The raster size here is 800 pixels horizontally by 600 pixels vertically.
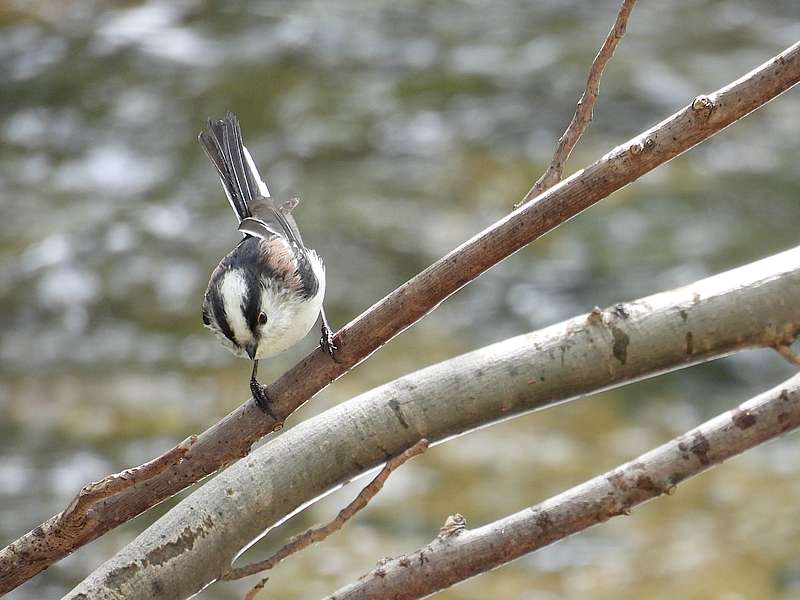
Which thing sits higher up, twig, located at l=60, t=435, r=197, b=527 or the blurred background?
the blurred background

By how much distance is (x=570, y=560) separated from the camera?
17.7 ft

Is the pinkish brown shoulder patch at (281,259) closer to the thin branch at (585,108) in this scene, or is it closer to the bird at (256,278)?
the bird at (256,278)

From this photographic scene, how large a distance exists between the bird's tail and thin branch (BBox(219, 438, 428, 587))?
1.49 m

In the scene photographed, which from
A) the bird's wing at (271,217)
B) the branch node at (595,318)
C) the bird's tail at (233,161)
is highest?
the bird's tail at (233,161)

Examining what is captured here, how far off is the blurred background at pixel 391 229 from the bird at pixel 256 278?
2.41 meters

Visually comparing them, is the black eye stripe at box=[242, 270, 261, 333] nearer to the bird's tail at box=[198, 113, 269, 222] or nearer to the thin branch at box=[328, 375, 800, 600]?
the bird's tail at box=[198, 113, 269, 222]

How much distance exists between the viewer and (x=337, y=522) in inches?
85.9

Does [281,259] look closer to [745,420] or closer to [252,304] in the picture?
[252,304]

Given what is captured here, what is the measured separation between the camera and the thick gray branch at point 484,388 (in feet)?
7.47

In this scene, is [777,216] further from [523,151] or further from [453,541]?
[453,541]

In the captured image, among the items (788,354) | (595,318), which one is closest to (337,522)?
(595,318)

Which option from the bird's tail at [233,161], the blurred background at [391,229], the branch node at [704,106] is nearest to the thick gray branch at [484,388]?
the branch node at [704,106]

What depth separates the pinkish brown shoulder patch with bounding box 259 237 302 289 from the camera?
3.08 meters

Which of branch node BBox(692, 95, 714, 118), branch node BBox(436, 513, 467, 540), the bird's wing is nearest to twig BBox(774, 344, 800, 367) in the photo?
branch node BBox(692, 95, 714, 118)
